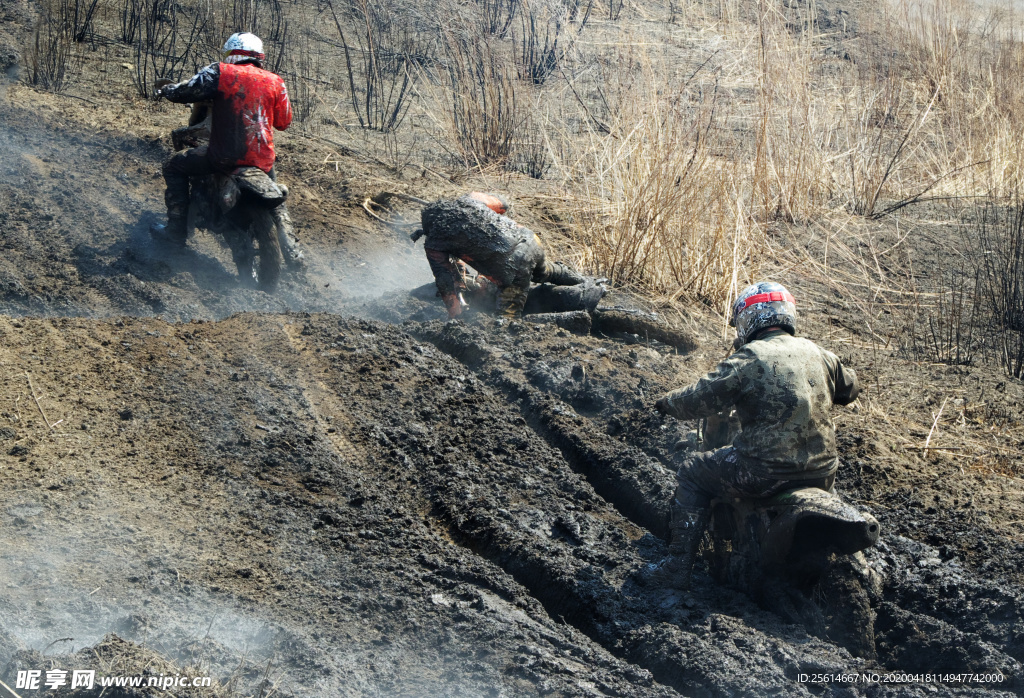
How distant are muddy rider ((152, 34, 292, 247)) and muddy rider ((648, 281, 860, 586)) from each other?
423 cm

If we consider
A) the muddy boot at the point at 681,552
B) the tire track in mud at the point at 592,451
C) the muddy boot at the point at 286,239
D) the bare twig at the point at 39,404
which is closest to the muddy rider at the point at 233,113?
the muddy boot at the point at 286,239

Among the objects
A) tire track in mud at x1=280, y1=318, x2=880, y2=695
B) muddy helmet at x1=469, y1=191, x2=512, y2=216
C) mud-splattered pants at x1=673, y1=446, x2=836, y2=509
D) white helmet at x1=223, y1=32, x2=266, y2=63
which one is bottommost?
tire track in mud at x1=280, y1=318, x2=880, y2=695

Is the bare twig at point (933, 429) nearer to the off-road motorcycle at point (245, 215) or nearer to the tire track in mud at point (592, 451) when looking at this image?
the tire track in mud at point (592, 451)

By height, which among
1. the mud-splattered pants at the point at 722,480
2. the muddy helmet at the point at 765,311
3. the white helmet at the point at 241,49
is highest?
the white helmet at the point at 241,49

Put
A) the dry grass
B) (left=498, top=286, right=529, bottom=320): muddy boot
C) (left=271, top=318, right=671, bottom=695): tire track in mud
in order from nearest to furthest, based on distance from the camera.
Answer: (left=271, top=318, right=671, bottom=695): tire track in mud → (left=498, top=286, right=529, bottom=320): muddy boot → the dry grass

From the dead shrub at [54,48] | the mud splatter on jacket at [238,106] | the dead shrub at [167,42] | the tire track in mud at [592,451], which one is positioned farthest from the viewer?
the dead shrub at [167,42]

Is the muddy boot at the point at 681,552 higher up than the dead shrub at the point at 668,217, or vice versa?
the dead shrub at the point at 668,217

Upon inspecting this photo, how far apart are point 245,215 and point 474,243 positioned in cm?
193

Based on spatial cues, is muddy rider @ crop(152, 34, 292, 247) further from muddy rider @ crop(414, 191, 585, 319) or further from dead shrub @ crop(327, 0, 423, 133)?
dead shrub @ crop(327, 0, 423, 133)

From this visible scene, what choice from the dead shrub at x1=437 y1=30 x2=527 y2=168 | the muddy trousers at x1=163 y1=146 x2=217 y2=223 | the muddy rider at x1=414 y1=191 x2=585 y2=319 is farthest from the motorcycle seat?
the dead shrub at x1=437 y1=30 x2=527 y2=168

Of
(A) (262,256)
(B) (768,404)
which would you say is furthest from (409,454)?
(A) (262,256)

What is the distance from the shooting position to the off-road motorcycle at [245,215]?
22.7 feet

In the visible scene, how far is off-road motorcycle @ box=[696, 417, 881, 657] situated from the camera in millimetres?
3705

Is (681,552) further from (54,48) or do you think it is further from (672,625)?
(54,48)
